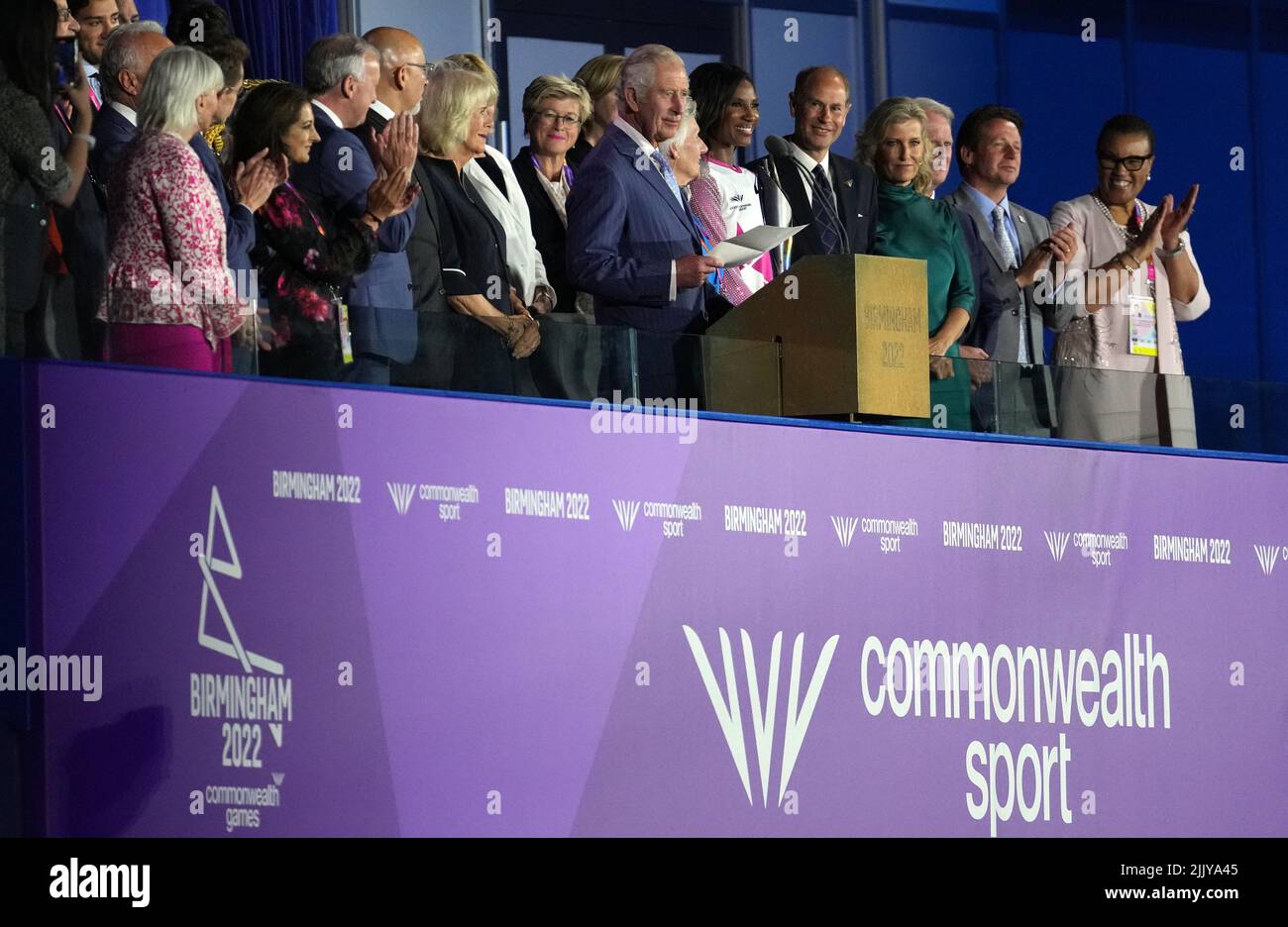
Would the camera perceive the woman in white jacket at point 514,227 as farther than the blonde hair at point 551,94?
No

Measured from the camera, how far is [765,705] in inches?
269

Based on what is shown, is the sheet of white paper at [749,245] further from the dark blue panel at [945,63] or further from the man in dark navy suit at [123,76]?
the dark blue panel at [945,63]

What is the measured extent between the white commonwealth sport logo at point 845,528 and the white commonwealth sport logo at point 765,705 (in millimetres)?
311

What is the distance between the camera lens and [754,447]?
6938 millimetres

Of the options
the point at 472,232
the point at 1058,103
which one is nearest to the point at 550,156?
the point at 472,232

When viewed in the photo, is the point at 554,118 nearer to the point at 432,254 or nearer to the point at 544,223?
the point at 544,223

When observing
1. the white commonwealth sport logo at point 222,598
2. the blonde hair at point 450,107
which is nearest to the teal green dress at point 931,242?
the blonde hair at point 450,107

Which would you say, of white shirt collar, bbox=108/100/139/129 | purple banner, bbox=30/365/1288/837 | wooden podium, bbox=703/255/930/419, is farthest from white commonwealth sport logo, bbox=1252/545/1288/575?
white shirt collar, bbox=108/100/139/129

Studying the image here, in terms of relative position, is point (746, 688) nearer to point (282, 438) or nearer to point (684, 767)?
point (684, 767)

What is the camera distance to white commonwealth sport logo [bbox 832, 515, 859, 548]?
7082 mm

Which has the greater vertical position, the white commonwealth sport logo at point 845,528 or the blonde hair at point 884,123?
the blonde hair at point 884,123

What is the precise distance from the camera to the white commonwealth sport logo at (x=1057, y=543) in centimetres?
754

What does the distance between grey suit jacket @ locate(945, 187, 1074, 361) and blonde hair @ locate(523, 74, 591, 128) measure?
146cm
